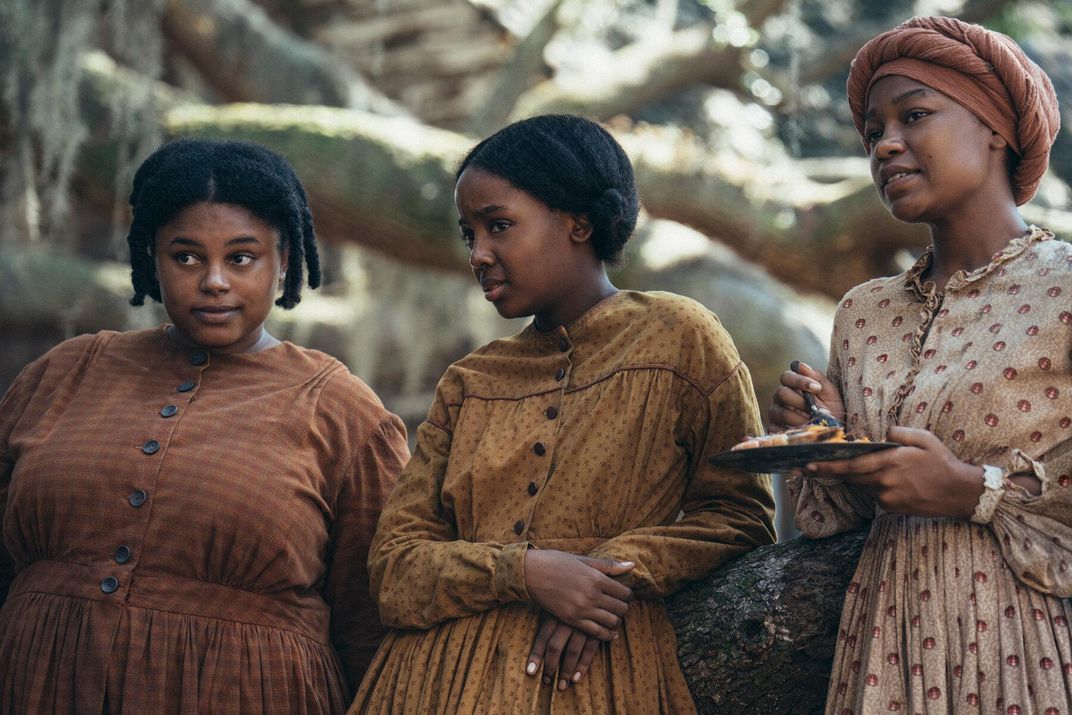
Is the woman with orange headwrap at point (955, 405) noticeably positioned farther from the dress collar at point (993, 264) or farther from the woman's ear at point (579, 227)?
the woman's ear at point (579, 227)

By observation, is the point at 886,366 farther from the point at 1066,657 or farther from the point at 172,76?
the point at 172,76

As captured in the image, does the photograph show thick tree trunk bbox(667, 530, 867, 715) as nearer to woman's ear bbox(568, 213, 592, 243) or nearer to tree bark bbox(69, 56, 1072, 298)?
woman's ear bbox(568, 213, 592, 243)

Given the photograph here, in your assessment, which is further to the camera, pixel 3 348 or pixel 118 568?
pixel 3 348

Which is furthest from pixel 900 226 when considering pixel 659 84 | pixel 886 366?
pixel 886 366

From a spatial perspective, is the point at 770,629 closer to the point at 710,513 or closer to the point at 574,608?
the point at 710,513

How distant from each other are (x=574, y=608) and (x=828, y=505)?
56 cm

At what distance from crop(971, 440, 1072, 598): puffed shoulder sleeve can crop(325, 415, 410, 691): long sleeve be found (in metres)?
1.50

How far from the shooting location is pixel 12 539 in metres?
3.50

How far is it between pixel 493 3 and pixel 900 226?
14.2ft

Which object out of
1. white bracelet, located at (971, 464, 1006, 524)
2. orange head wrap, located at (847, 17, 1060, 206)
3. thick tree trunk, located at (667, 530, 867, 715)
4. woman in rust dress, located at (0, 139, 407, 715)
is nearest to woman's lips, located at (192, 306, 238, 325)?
woman in rust dress, located at (0, 139, 407, 715)

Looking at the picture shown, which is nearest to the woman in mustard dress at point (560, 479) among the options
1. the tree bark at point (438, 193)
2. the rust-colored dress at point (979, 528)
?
the rust-colored dress at point (979, 528)

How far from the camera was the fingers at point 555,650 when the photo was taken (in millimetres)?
2973

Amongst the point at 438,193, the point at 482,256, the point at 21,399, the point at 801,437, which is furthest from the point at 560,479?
the point at 438,193

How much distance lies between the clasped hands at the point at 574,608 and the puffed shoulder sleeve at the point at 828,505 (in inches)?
15.1
